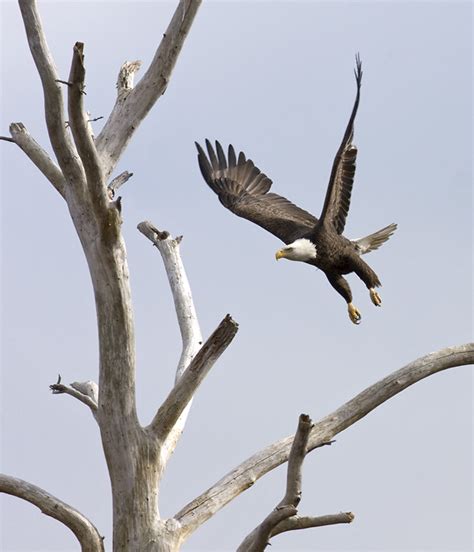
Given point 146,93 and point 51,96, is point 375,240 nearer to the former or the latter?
point 146,93

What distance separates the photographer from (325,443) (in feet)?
23.1

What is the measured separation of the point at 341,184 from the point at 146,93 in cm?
295

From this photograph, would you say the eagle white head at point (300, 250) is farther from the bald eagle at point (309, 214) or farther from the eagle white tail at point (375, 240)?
the eagle white tail at point (375, 240)

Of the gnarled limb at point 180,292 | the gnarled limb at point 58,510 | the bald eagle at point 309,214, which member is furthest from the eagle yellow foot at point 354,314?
the gnarled limb at point 58,510

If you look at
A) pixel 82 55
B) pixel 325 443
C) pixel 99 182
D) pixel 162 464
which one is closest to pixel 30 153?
pixel 99 182

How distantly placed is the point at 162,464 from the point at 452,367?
2145 millimetres

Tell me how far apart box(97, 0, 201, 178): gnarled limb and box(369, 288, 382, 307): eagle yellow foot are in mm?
3401

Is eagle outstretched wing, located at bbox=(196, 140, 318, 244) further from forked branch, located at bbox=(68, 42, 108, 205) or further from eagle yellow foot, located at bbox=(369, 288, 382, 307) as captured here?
forked branch, located at bbox=(68, 42, 108, 205)

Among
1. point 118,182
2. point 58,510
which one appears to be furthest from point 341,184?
point 58,510

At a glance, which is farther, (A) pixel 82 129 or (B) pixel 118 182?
(B) pixel 118 182

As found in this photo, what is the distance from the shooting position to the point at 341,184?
1076cm

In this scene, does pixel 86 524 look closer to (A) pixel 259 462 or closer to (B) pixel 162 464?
(B) pixel 162 464

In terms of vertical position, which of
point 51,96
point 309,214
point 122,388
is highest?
point 309,214

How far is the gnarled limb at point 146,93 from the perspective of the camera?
8242mm
